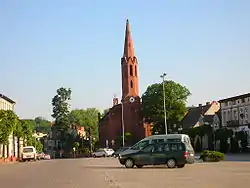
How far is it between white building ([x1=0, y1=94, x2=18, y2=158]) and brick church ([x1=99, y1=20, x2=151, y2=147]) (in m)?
25.3

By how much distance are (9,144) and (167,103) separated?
39209mm

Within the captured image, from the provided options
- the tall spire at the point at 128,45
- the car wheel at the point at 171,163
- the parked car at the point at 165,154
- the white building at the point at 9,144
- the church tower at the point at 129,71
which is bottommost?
the car wheel at the point at 171,163

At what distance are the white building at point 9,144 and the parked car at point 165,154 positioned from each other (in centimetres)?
4710

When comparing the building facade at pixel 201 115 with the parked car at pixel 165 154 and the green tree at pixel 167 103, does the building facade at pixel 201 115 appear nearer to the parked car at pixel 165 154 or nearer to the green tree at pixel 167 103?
the green tree at pixel 167 103

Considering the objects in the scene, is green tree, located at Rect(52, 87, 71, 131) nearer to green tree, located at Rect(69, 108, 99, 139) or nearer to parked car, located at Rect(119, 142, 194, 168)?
green tree, located at Rect(69, 108, 99, 139)

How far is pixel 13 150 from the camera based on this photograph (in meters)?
92.8

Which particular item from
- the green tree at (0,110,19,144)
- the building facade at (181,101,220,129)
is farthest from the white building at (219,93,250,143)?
the green tree at (0,110,19,144)

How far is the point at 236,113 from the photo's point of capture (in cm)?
8056

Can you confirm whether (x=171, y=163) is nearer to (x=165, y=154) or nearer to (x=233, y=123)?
(x=165, y=154)

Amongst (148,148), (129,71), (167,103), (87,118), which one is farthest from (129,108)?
(148,148)

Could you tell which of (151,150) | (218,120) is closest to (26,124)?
(218,120)

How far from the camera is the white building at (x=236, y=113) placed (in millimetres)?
75812

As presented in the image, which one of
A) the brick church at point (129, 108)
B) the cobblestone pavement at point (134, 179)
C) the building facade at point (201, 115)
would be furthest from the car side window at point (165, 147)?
the brick church at point (129, 108)

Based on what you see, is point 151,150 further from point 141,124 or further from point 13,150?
point 141,124
